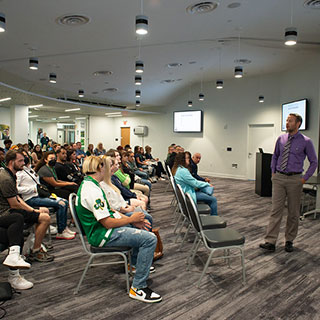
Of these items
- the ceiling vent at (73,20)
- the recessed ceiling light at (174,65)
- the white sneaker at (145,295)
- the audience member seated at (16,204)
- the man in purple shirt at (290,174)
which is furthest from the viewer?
the recessed ceiling light at (174,65)

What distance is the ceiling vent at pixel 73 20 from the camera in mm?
5734

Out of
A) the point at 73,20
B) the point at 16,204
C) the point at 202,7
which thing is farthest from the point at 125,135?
the point at 16,204

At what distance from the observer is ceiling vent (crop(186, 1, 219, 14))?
5292 millimetres

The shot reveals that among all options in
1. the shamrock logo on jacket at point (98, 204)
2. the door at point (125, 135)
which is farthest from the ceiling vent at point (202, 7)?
the door at point (125, 135)

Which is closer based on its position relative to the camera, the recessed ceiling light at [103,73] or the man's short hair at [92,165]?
the man's short hair at [92,165]

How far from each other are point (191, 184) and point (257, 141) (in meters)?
8.58

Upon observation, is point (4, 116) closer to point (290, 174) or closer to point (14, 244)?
point (14, 244)

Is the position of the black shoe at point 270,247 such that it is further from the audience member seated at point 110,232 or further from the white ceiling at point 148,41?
the white ceiling at point 148,41

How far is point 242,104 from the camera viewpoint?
12.5m

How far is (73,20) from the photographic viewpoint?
19.3 ft

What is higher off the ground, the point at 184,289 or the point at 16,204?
the point at 16,204


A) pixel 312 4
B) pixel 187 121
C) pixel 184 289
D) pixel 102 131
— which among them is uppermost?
pixel 312 4

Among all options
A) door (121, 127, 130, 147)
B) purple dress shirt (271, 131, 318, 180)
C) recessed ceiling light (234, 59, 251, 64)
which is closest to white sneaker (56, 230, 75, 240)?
purple dress shirt (271, 131, 318, 180)

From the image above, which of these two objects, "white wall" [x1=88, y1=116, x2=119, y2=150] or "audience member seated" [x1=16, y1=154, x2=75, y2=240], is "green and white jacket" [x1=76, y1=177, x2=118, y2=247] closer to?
"audience member seated" [x1=16, y1=154, x2=75, y2=240]
